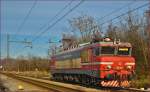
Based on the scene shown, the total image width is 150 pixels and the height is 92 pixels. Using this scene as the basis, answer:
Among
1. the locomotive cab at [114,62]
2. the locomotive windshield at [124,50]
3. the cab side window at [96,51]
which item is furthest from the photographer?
the locomotive windshield at [124,50]

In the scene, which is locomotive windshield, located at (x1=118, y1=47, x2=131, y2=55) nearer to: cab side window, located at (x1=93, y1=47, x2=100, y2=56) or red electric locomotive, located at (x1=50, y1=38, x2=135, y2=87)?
red electric locomotive, located at (x1=50, y1=38, x2=135, y2=87)

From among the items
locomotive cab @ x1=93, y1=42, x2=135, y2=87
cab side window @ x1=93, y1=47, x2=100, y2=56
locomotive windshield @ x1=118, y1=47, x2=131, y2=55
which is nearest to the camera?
locomotive cab @ x1=93, y1=42, x2=135, y2=87

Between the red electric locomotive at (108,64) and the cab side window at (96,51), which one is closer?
the red electric locomotive at (108,64)

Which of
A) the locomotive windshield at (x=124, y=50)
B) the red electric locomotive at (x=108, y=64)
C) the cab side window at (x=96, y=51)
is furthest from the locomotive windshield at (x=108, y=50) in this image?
the locomotive windshield at (x=124, y=50)

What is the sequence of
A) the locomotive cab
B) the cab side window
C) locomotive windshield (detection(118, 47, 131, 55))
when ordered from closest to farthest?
the locomotive cab → the cab side window → locomotive windshield (detection(118, 47, 131, 55))

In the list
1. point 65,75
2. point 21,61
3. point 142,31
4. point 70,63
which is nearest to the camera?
point 70,63

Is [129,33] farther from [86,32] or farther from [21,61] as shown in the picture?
[21,61]

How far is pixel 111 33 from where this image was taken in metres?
52.4

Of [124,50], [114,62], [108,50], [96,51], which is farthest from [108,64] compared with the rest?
[124,50]

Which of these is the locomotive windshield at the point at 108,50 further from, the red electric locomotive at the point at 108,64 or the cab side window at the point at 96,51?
the cab side window at the point at 96,51

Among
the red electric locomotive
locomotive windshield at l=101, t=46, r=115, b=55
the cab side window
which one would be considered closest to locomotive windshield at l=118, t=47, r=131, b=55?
the red electric locomotive

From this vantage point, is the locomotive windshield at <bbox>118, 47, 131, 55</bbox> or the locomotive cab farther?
the locomotive windshield at <bbox>118, 47, 131, 55</bbox>

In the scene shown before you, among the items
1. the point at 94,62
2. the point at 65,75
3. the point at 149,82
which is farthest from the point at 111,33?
the point at 94,62

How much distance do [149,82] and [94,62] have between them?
20.3 feet
